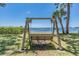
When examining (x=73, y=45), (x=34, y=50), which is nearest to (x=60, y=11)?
(x=73, y=45)

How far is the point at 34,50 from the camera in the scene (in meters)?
4.12

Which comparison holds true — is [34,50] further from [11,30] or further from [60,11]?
[60,11]

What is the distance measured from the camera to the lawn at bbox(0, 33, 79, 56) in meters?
3.95

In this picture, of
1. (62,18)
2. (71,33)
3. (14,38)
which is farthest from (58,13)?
(14,38)

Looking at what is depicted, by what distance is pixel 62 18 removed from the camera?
14.7 ft

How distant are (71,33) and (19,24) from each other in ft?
3.73

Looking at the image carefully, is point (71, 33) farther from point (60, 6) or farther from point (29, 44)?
point (29, 44)

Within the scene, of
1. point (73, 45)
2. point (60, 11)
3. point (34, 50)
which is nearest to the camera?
point (34, 50)

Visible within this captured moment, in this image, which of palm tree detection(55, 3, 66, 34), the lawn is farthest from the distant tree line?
palm tree detection(55, 3, 66, 34)

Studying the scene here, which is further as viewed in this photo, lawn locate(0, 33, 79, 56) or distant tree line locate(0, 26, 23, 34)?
distant tree line locate(0, 26, 23, 34)

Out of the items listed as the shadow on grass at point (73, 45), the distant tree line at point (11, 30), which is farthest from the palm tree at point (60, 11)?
the distant tree line at point (11, 30)

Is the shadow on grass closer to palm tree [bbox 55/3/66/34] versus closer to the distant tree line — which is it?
palm tree [bbox 55/3/66/34]

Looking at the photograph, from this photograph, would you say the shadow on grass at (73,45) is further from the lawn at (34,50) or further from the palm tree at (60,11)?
the palm tree at (60,11)

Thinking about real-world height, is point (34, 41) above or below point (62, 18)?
below
